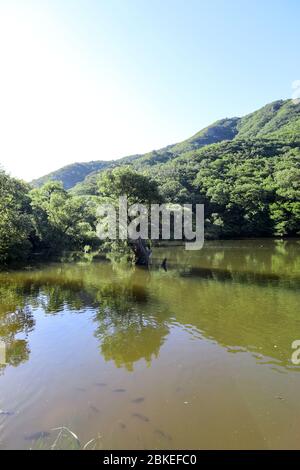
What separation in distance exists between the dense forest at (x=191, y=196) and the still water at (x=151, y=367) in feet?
46.4

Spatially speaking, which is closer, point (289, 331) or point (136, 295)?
point (289, 331)

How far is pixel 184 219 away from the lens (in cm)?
5634

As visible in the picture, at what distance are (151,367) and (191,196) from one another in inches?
2389

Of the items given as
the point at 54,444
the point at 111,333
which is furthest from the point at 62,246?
the point at 54,444

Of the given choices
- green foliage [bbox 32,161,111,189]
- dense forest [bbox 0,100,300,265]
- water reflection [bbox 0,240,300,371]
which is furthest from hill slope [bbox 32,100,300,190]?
water reflection [bbox 0,240,300,371]

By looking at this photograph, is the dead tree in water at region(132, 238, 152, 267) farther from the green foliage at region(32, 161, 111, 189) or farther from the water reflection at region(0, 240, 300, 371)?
the green foliage at region(32, 161, 111, 189)

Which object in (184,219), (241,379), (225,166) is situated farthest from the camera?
(225,166)

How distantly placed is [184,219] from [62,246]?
2044 cm

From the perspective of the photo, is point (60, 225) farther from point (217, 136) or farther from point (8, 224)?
point (217, 136)

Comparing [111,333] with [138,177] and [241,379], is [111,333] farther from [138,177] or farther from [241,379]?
[138,177]

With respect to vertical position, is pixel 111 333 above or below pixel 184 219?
below

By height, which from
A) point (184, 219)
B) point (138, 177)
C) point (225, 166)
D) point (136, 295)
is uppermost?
point (225, 166)

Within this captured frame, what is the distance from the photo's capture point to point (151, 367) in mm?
10422

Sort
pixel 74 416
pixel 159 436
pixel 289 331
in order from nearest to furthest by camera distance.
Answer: pixel 159 436 < pixel 74 416 < pixel 289 331
